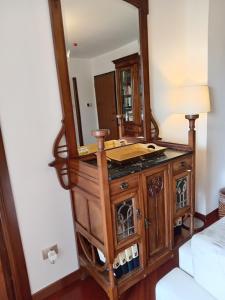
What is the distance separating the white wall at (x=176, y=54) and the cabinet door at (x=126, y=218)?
107 cm

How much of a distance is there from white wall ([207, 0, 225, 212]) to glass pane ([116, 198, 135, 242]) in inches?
48.9

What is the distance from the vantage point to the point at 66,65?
1.51 m

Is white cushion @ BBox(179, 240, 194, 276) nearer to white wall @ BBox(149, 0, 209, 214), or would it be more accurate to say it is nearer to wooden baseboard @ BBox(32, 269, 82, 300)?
wooden baseboard @ BBox(32, 269, 82, 300)

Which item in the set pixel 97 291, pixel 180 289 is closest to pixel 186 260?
pixel 180 289

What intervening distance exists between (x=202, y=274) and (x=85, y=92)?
4.54 feet

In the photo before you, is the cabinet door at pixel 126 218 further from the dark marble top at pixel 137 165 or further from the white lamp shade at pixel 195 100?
the white lamp shade at pixel 195 100

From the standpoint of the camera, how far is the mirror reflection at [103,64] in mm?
1577

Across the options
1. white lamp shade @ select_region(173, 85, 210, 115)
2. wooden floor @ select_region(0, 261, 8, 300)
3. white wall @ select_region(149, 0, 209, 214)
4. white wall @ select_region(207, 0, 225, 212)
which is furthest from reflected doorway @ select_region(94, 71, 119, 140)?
A: wooden floor @ select_region(0, 261, 8, 300)

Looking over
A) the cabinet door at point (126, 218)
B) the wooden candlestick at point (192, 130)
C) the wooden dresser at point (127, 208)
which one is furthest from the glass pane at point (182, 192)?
the cabinet door at point (126, 218)

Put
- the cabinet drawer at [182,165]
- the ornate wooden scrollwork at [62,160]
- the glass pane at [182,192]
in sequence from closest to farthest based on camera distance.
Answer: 1. the ornate wooden scrollwork at [62,160]
2. the cabinet drawer at [182,165]
3. the glass pane at [182,192]

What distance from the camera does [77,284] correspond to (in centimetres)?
176

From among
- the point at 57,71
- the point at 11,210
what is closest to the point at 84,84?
the point at 57,71

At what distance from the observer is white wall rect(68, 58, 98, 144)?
1.64 m

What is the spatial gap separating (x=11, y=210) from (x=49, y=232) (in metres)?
0.34
